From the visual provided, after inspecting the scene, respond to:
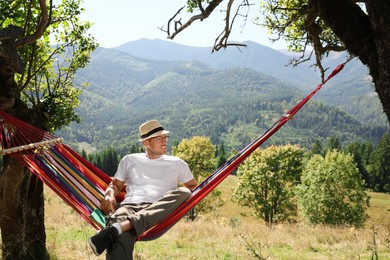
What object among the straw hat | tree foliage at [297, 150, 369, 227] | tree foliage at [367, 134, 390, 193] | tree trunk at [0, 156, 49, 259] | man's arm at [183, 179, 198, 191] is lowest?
tree foliage at [367, 134, 390, 193]

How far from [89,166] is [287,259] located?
10.5 ft

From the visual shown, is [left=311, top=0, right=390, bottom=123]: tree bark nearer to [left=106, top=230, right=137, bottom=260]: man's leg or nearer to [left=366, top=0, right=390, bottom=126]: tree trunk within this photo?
[left=366, top=0, right=390, bottom=126]: tree trunk

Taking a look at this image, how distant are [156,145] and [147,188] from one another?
442 millimetres

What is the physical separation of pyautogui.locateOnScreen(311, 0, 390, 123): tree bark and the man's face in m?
1.89

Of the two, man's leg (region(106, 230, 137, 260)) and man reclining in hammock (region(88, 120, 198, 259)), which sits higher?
man reclining in hammock (region(88, 120, 198, 259))

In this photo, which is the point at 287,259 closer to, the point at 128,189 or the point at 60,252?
the point at 128,189

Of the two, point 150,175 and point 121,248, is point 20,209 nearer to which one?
point 150,175

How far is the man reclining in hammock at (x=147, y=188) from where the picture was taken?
133 inches

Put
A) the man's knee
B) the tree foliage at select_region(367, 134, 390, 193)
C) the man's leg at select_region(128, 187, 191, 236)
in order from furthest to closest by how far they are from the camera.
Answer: the tree foliage at select_region(367, 134, 390, 193) → the man's knee → the man's leg at select_region(128, 187, 191, 236)

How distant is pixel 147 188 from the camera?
149 inches

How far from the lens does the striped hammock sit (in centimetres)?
380

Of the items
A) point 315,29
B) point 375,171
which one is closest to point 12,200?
point 315,29

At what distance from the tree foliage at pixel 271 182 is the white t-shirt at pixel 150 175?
96.6ft

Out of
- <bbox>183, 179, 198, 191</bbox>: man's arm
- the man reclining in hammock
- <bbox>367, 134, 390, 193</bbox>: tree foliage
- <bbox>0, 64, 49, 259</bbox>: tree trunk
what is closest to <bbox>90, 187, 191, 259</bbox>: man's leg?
the man reclining in hammock
